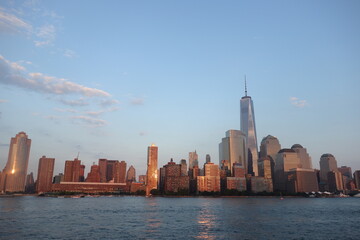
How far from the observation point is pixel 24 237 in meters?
67.5

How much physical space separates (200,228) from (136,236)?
70.1 ft

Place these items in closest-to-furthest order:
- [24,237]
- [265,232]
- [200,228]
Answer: [24,237]
[265,232]
[200,228]

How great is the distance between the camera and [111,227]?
84.5m

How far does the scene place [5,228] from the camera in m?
79.2

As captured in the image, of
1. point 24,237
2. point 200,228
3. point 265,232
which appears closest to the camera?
point 24,237

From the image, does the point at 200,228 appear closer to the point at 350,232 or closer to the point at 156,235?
the point at 156,235

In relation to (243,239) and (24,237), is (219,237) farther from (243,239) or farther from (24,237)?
(24,237)

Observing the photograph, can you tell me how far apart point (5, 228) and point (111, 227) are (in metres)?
27.7

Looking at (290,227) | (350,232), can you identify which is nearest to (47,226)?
(290,227)

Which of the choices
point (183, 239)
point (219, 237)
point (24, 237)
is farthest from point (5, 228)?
point (219, 237)

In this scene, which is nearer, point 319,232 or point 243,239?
point 243,239

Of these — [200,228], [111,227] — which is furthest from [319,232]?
[111,227]

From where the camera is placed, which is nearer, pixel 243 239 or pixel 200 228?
pixel 243 239

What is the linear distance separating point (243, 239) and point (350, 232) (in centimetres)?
3457
